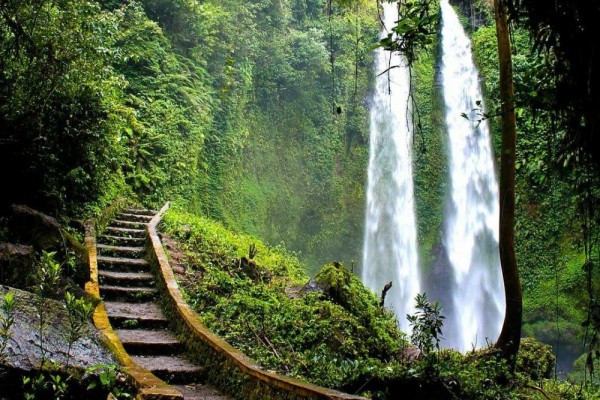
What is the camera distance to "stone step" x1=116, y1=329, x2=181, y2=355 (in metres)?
6.12

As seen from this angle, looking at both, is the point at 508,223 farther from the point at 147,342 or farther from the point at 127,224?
the point at 127,224

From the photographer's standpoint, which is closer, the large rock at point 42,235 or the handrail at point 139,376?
the handrail at point 139,376

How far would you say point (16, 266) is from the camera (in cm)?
529

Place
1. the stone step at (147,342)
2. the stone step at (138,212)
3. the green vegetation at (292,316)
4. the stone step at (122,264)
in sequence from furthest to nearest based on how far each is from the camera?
the stone step at (138,212)
the stone step at (122,264)
the stone step at (147,342)
the green vegetation at (292,316)

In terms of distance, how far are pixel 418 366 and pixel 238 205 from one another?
15.5 meters

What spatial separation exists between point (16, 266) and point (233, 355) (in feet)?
→ 7.89

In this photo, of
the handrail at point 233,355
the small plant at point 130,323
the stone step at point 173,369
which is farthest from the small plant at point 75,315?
the small plant at point 130,323

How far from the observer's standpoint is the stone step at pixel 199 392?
5172 millimetres

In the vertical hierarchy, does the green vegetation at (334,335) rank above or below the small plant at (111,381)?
above

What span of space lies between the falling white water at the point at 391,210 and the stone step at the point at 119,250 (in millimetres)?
13576

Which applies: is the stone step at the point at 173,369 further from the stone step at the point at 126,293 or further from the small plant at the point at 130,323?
the stone step at the point at 126,293

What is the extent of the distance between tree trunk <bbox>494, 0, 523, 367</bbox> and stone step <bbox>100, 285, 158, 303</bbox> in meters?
5.14

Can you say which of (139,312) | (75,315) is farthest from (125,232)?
(75,315)

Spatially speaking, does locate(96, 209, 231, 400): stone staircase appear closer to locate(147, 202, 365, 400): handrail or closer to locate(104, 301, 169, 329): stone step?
locate(104, 301, 169, 329): stone step
